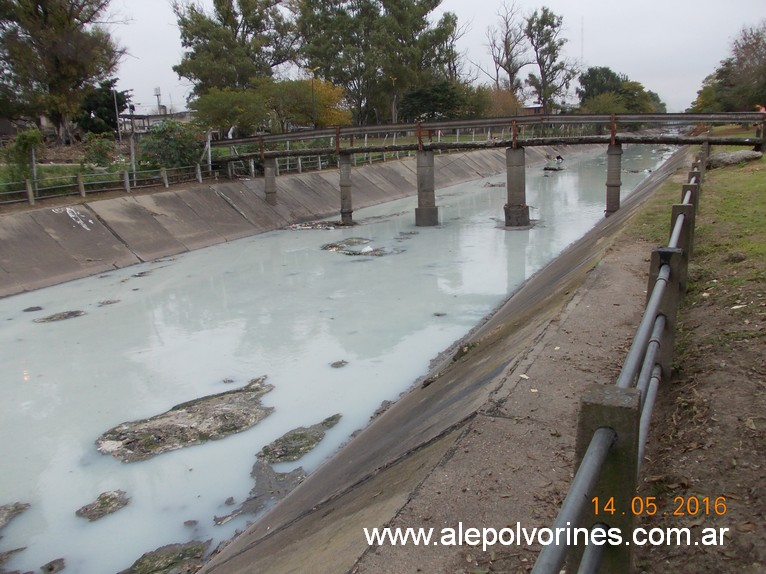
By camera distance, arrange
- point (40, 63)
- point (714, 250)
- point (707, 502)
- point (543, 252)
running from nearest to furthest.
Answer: point (707, 502) → point (714, 250) → point (543, 252) → point (40, 63)

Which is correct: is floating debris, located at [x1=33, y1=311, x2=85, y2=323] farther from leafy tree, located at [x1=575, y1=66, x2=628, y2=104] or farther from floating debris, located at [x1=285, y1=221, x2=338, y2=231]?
leafy tree, located at [x1=575, y1=66, x2=628, y2=104]

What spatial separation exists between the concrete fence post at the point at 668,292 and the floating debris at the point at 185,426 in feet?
17.7

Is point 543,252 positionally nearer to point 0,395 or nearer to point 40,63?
point 0,395

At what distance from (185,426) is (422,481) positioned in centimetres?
511

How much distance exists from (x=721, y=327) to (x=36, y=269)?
57.8ft

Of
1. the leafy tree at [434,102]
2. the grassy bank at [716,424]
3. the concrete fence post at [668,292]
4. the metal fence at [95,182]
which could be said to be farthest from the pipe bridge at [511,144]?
the leafy tree at [434,102]

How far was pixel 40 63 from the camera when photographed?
34094 millimetres

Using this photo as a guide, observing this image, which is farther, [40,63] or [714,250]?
[40,63]

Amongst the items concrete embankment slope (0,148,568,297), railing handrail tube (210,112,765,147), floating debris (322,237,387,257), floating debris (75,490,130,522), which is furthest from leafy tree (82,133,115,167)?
floating debris (75,490,130,522)

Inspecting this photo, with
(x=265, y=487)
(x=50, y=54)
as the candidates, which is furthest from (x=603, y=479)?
(x=50, y=54)

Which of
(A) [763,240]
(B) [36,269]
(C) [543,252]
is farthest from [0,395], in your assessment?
(C) [543,252]

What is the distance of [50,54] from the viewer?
3428 cm

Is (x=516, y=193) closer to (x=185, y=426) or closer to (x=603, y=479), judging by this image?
(x=185, y=426)

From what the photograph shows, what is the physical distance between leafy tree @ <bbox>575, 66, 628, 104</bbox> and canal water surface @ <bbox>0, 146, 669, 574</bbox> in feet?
311
